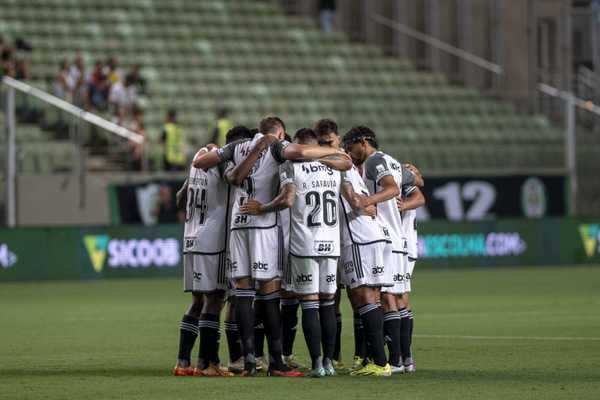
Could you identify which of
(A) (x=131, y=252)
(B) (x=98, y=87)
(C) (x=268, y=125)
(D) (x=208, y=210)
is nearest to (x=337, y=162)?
(C) (x=268, y=125)

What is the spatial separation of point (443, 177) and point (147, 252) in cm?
835

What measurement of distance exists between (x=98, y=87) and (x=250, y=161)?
2084 centimetres

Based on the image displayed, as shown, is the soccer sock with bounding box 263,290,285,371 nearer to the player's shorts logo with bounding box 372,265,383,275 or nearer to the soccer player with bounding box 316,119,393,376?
the soccer player with bounding box 316,119,393,376

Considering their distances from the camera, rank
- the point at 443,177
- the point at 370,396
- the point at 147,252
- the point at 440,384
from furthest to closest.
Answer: the point at 443,177
the point at 147,252
the point at 440,384
the point at 370,396

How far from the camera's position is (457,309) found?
20859 millimetres

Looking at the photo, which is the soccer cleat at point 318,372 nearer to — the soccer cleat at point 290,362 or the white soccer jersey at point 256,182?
the soccer cleat at point 290,362

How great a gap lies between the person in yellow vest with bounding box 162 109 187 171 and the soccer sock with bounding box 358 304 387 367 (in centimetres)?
1903

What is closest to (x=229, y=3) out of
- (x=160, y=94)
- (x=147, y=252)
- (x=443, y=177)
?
(x=160, y=94)

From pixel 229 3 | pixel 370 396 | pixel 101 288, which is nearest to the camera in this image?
pixel 370 396

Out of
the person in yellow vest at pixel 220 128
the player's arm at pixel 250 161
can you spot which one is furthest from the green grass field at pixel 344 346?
the person in yellow vest at pixel 220 128

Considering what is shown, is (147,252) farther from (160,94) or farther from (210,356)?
(210,356)

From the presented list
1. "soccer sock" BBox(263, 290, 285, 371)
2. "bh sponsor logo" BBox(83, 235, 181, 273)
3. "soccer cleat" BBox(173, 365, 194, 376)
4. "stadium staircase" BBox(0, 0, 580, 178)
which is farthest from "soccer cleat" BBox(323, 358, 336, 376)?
"stadium staircase" BBox(0, 0, 580, 178)

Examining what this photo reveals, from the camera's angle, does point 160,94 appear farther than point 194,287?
Yes

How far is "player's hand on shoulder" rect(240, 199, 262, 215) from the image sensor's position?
12172 millimetres
